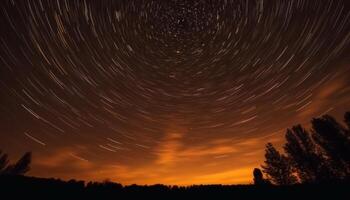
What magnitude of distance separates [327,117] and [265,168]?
37.1 feet

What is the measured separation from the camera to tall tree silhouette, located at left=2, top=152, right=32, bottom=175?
3842 cm

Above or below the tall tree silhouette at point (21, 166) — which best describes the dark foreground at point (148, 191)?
below

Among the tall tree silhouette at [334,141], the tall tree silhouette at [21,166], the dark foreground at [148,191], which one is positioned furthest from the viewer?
the tall tree silhouette at [21,166]

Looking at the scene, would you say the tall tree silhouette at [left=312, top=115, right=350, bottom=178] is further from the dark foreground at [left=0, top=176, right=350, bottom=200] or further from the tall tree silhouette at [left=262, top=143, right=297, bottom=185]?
the dark foreground at [left=0, top=176, right=350, bottom=200]

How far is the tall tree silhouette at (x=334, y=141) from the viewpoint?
26.3 meters

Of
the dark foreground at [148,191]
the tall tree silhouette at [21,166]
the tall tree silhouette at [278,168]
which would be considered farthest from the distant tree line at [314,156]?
the tall tree silhouette at [21,166]

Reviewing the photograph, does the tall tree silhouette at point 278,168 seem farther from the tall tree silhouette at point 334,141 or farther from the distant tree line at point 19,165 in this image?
the distant tree line at point 19,165

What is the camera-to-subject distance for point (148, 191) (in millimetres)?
6180

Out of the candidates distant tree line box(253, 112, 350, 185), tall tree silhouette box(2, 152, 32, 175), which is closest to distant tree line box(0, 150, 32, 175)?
tall tree silhouette box(2, 152, 32, 175)

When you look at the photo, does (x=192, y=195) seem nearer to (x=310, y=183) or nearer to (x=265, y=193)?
(x=265, y=193)

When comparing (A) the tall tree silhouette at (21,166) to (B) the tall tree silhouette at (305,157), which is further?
(A) the tall tree silhouette at (21,166)

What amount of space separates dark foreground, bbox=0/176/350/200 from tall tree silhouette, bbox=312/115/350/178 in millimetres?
23907

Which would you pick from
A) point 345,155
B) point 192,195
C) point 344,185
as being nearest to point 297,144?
point 345,155

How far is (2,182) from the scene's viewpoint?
15.7ft
